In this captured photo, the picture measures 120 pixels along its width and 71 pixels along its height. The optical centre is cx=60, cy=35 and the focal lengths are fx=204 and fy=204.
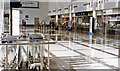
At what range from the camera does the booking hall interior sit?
19.4 ft

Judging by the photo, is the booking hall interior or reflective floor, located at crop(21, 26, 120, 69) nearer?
the booking hall interior

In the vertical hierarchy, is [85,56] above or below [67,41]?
below

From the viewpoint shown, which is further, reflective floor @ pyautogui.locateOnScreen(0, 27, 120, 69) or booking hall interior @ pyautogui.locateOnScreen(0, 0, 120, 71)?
reflective floor @ pyautogui.locateOnScreen(0, 27, 120, 69)

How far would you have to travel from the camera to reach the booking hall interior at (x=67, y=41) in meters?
5.91

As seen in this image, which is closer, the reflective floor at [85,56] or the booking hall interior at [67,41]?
the booking hall interior at [67,41]

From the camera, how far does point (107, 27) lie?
25.3m

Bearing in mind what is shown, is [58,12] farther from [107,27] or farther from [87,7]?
[107,27]

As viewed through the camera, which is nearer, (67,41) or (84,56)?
(84,56)

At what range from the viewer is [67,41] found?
564 inches

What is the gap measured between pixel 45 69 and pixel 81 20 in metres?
28.4

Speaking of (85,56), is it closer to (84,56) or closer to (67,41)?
(84,56)

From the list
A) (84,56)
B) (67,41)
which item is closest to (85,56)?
(84,56)

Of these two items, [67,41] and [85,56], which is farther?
[67,41]

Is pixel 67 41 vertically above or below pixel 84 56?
above
